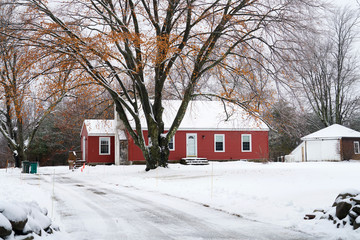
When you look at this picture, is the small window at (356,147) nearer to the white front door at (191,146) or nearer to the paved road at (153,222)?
the white front door at (191,146)

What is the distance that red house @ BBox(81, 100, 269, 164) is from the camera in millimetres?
35156

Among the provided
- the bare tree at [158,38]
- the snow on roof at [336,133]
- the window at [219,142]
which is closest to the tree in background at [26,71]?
the bare tree at [158,38]

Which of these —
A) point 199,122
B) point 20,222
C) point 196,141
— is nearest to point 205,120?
point 199,122

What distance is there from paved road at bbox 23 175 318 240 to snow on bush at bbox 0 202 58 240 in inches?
24.4

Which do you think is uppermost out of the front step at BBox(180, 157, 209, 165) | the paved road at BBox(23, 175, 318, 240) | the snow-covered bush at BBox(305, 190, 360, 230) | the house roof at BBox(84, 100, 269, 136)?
the house roof at BBox(84, 100, 269, 136)

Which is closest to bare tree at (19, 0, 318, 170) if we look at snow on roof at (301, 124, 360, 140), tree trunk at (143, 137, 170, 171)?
tree trunk at (143, 137, 170, 171)

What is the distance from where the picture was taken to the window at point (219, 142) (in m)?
36.3

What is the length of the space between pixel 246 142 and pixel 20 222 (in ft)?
107

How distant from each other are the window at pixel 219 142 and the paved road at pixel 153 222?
991 inches

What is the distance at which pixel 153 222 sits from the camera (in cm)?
800

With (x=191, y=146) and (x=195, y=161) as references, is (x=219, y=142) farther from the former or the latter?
(x=195, y=161)

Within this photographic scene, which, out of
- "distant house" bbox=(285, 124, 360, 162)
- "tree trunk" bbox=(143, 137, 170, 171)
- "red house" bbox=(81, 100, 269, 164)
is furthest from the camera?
"distant house" bbox=(285, 124, 360, 162)

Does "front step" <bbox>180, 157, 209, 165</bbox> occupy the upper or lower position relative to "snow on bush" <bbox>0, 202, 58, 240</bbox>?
upper

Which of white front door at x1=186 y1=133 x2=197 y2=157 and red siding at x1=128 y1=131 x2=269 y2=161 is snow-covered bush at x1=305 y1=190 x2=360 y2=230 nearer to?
red siding at x1=128 y1=131 x2=269 y2=161
